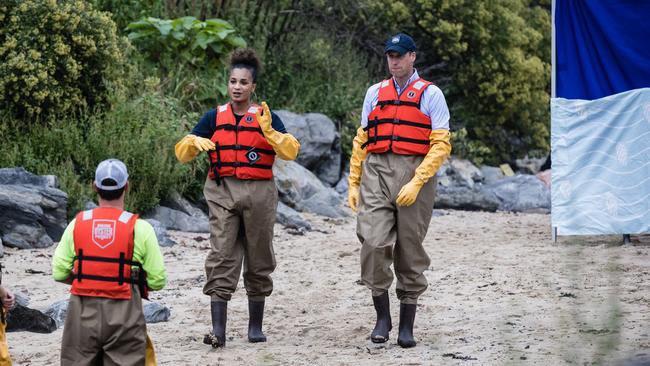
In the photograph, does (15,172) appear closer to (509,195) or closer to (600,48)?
(600,48)

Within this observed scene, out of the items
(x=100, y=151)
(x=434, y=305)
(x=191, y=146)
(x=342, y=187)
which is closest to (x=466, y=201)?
(x=342, y=187)

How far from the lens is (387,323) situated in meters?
6.38

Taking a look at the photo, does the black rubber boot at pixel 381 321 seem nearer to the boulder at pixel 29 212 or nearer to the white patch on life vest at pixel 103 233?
the white patch on life vest at pixel 103 233

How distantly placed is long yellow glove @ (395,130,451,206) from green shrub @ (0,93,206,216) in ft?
16.5

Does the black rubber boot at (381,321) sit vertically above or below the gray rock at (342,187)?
below

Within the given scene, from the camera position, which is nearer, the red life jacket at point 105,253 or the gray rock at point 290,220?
the red life jacket at point 105,253

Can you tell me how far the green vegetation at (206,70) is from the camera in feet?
35.9

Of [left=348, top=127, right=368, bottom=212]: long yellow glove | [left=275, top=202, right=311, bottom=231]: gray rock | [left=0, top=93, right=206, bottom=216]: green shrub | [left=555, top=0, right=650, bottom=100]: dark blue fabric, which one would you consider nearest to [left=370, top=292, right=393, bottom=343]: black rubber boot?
[left=348, top=127, right=368, bottom=212]: long yellow glove

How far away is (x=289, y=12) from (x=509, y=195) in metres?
4.64

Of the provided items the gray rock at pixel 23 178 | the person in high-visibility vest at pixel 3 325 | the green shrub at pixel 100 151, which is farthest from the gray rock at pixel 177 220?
the person in high-visibility vest at pixel 3 325

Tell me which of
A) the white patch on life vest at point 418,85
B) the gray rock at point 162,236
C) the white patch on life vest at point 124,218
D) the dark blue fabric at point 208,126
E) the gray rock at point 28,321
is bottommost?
the gray rock at point 28,321

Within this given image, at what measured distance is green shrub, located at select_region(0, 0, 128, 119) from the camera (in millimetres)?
10781

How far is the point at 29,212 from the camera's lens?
9.50 m

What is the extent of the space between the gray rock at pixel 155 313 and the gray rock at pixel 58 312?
54 centimetres
